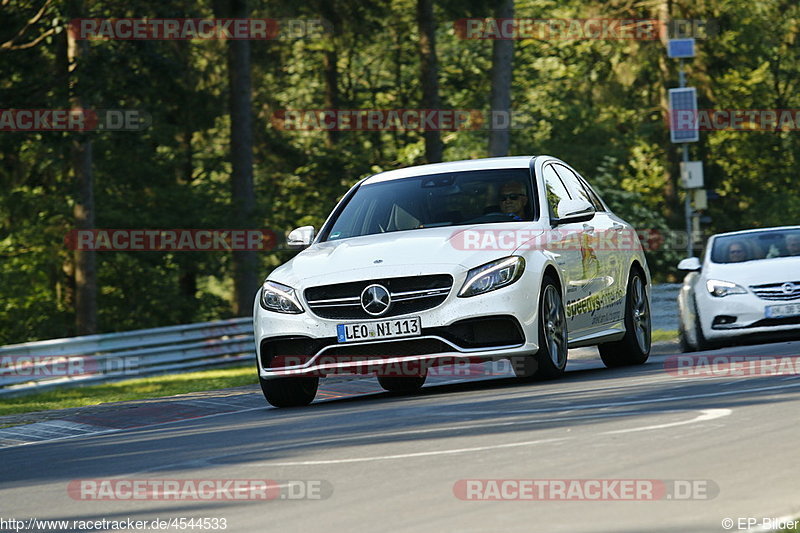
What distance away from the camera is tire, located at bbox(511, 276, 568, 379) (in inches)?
469

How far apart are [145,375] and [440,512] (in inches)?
833

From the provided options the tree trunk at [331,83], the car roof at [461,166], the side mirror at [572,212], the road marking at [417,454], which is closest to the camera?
the road marking at [417,454]

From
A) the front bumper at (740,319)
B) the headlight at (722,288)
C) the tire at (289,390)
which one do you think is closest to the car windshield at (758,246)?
the headlight at (722,288)

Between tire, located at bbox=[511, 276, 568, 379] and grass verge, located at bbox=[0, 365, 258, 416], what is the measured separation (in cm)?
558

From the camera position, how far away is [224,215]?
39812 millimetres

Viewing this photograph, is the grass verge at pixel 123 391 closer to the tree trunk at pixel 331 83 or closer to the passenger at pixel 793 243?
the passenger at pixel 793 243

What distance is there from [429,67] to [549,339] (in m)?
31.0

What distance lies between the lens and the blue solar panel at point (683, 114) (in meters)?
34.8

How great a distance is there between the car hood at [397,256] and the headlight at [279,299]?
60 millimetres

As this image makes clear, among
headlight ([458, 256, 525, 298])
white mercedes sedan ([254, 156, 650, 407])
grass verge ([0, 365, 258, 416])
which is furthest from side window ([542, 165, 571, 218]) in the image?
grass verge ([0, 365, 258, 416])

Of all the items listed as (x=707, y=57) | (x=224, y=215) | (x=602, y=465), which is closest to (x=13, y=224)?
(x=224, y=215)

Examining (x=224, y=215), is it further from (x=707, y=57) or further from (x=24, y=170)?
(x=707, y=57)

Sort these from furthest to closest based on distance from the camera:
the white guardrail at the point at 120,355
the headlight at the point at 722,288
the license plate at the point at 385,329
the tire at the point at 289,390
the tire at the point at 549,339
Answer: the white guardrail at the point at 120,355 → the headlight at the point at 722,288 → the tire at the point at 289,390 → the tire at the point at 549,339 → the license plate at the point at 385,329

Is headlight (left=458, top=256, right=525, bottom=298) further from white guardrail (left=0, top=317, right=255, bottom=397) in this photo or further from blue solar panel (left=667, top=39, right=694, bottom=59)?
blue solar panel (left=667, top=39, right=694, bottom=59)
